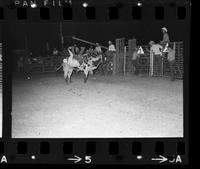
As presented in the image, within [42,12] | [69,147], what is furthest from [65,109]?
[42,12]

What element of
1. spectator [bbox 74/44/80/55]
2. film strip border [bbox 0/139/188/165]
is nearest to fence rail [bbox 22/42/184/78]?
spectator [bbox 74/44/80/55]

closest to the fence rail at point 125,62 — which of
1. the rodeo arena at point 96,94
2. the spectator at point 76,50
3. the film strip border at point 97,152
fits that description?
the rodeo arena at point 96,94

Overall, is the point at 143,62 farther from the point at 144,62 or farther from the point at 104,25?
the point at 104,25

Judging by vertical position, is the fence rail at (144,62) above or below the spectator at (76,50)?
below

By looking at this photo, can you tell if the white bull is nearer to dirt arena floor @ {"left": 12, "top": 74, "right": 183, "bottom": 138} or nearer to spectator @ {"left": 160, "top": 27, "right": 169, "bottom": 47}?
dirt arena floor @ {"left": 12, "top": 74, "right": 183, "bottom": 138}

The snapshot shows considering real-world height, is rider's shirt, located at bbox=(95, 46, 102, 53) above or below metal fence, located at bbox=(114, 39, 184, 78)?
above

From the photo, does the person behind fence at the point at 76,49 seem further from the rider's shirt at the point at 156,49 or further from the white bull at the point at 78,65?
the rider's shirt at the point at 156,49

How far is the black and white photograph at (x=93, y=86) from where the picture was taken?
599 cm

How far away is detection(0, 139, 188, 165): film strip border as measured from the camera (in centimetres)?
602

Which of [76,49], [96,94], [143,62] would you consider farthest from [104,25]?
[96,94]

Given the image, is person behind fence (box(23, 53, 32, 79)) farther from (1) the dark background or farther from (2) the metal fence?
(2) the metal fence

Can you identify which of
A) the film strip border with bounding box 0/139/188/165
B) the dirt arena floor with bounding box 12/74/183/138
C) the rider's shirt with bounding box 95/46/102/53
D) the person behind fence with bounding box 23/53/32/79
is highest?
the rider's shirt with bounding box 95/46/102/53

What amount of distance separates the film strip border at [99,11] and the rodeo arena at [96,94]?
15 centimetres

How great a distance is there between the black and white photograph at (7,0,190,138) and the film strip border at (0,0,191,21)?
28 millimetres
